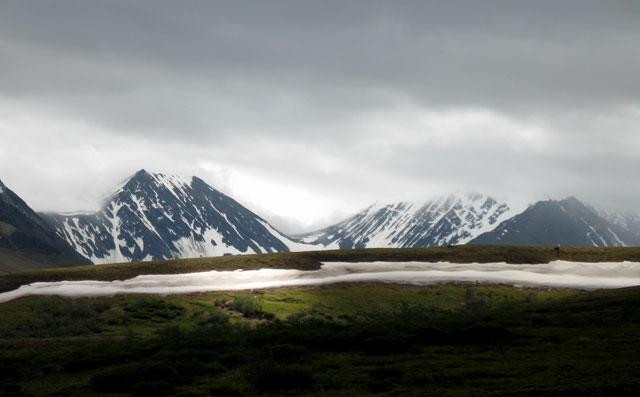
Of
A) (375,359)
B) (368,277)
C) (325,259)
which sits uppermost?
(325,259)

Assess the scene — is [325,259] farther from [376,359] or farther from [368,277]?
[376,359]

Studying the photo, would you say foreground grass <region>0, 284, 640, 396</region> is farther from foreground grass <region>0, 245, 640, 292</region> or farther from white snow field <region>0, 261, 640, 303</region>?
foreground grass <region>0, 245, 640, 292</region>

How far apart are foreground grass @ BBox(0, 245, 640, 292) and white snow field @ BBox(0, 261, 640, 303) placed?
2.74m

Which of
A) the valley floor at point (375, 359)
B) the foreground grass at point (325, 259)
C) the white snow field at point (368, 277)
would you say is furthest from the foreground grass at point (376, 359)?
the foreground grass at point (325, 259)

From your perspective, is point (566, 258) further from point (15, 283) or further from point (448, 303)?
point (15, 283)

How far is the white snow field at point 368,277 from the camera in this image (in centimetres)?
7944

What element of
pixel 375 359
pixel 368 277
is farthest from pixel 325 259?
pixel 375 359

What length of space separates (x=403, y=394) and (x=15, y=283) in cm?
7034

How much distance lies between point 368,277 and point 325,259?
575 inches

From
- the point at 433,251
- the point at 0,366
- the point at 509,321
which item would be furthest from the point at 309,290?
the point at 0,366

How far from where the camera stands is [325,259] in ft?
322

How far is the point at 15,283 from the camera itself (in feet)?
271

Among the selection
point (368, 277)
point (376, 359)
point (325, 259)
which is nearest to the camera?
point (376, 359)

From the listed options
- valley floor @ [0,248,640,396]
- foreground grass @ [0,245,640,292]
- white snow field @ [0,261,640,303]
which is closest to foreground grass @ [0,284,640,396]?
valley floor @ [0,248,640,396]
